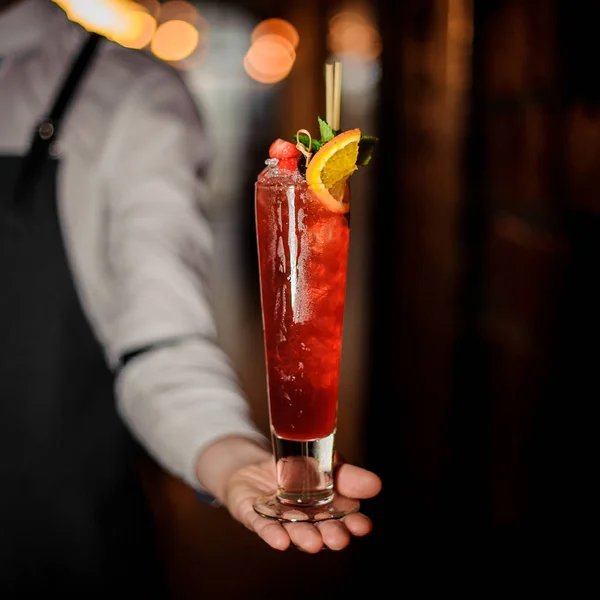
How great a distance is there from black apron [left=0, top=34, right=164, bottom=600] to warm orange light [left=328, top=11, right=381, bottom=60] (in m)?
5.82

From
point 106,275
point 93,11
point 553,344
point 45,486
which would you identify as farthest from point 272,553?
point 93,11

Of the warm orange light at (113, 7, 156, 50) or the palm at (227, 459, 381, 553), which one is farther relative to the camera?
the warm orange light at (113, 7, 156, 50)

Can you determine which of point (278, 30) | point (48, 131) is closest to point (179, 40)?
point (278, 30)

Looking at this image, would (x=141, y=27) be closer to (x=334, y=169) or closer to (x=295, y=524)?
(x=334, y=169)

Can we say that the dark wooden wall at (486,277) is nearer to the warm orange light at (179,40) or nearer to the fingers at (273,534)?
the fingers at (273,534)

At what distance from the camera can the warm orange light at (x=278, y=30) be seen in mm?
8055

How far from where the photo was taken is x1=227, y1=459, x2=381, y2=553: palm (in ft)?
3.60

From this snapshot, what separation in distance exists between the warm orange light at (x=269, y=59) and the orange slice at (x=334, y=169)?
732 centimetres

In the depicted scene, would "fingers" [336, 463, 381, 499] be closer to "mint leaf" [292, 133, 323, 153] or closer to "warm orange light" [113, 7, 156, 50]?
"mint leaf" [292, 133, 323, 153]

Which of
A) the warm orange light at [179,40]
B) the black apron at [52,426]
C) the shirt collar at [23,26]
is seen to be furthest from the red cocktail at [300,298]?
the warm orange light at [179,40]

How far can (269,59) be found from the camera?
9.80m

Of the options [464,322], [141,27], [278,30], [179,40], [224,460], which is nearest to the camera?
[224,460]

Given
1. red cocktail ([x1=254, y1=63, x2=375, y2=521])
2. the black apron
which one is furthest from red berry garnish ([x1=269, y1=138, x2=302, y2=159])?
the black apron

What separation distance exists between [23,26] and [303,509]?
1245mm
